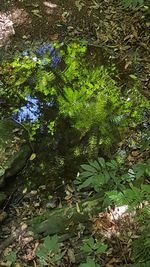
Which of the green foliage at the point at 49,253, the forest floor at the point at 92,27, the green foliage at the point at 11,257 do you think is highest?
the forest floor at the point at 92,27

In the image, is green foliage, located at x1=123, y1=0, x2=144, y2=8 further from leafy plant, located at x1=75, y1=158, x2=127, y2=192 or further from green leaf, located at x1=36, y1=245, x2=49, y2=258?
green leaf, located at x1=36, y1=245, x2=49, y2=258

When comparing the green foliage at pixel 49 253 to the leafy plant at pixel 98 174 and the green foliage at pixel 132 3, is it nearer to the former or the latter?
the leafy plant at pixel 98 174

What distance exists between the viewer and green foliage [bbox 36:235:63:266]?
3.58m

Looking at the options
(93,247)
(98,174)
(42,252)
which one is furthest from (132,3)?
(42,252)

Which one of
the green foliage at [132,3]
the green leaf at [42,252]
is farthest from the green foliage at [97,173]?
the green foliage at [132,3]

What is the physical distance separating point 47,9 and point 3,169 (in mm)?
4069

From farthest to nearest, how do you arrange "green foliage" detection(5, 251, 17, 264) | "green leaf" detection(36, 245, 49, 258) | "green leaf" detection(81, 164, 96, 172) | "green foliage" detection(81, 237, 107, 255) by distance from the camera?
"green foliage" detection(5, 251, 17, 264) → "green leaf" detection(36, 245, 49, 258) → "green foliage" detection(81, 237, 107, 255) → "green leaf" detection(81, 164, 96, 172)

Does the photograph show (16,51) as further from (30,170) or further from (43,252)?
(43,252)

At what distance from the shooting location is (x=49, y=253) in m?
3.81

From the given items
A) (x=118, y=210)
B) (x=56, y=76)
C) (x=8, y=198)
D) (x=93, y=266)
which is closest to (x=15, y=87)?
(x=56, y=76)

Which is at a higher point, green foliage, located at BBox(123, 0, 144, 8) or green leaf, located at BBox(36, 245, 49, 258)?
green foliage, located at BBox(123, 0, 144, 8)

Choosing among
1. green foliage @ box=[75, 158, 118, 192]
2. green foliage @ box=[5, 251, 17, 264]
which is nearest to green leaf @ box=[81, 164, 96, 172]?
green foliage @ box=[75, 158, 118, 192]

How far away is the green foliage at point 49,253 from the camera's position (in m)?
3.58

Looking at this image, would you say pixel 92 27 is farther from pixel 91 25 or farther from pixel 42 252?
pixel 42 252
